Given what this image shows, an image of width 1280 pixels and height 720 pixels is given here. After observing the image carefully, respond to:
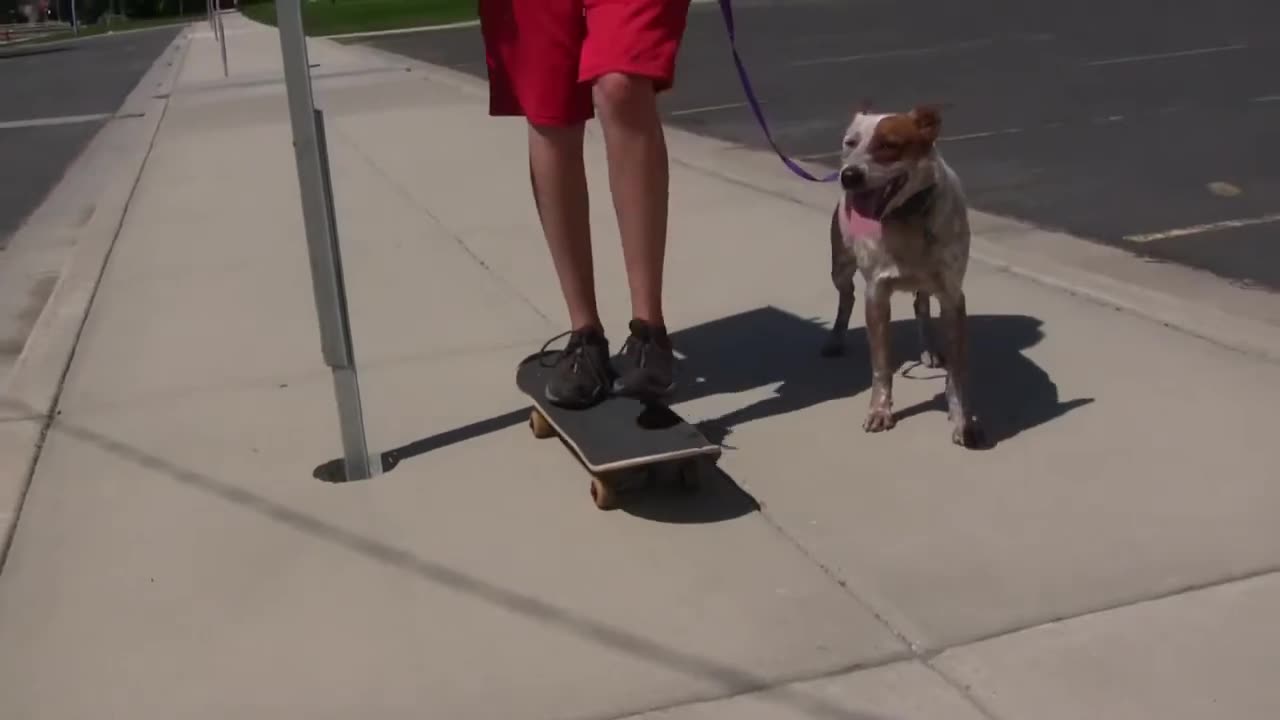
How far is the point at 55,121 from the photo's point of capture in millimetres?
14773

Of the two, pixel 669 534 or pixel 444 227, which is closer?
pixel 669 534

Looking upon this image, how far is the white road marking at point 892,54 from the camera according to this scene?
15617 mm

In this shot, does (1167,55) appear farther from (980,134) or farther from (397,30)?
(397,30)

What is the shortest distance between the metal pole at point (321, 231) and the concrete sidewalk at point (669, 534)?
0.17 meters

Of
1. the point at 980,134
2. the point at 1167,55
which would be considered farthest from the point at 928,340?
the point at 1167,55

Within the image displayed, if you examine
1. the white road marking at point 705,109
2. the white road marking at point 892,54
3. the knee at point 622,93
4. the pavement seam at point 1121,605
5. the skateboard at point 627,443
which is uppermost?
the knee at point 622,93

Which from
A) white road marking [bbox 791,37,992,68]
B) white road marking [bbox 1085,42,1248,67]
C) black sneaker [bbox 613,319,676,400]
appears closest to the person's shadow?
black sneaker [bbox 613,319,676,400]

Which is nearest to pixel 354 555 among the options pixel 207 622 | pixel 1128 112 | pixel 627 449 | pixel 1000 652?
pixel 207 622

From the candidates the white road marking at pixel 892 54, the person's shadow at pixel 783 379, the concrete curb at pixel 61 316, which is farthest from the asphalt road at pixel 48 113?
the white road marking at pixel 892 54

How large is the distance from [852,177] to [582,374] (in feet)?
2.99

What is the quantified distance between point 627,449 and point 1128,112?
7739mm

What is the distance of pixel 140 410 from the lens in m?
4.52

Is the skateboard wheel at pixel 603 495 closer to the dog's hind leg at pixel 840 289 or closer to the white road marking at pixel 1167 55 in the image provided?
the dog's hind leg at pixel 840 289

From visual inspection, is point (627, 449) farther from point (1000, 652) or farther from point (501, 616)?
point (1000, 652)
